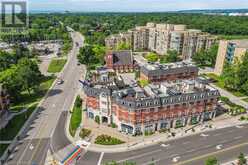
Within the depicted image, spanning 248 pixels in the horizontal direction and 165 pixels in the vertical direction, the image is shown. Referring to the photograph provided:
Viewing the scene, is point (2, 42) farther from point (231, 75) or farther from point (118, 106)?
point (231, 75)

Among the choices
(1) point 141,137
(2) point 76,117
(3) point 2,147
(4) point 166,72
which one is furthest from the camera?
(4) point 166,72

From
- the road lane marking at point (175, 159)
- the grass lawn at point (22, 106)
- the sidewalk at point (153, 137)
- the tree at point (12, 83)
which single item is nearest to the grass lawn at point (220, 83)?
the sidewalk at point (153, 137)

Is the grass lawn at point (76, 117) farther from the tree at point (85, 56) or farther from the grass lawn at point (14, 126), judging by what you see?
the tree at point (85, 56)

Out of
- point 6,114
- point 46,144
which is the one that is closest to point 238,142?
point 46,144

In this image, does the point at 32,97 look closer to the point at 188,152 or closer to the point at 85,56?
the point at 85,56

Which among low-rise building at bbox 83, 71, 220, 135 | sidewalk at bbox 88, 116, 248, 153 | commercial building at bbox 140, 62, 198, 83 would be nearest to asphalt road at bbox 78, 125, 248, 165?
sidewalk at bbox 88, 116, 248, 153

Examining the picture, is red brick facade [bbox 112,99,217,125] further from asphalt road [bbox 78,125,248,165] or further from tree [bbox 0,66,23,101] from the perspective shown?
tree [bbox 0,66,23,101]

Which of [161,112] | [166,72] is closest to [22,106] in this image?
[161,112]
